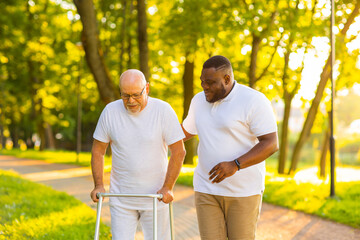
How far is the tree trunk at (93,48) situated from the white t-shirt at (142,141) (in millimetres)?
10531

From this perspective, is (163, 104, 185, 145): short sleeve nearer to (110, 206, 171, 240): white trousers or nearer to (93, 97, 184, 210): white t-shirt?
(93, 97, 184, 210): white t-shirt

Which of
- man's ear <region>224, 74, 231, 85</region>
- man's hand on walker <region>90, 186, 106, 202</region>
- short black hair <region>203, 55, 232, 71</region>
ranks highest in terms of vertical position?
short black hair <region>203, 55, 232, 71</region>

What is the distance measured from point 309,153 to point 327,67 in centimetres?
4428

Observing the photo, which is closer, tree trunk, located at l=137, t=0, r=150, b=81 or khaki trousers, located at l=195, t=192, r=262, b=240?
khaki trousers, located at l=195, t=192, r=262, b=240

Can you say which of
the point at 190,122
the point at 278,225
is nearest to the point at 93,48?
the point at 278,225

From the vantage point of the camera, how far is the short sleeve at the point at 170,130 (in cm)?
367

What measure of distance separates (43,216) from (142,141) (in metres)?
4.63

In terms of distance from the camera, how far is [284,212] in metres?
9.59

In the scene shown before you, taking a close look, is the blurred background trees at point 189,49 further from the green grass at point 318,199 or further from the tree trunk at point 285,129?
the green grass at point 318,199

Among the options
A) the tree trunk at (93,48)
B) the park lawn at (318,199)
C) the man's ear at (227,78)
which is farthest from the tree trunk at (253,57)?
the man's ear at (227,78)

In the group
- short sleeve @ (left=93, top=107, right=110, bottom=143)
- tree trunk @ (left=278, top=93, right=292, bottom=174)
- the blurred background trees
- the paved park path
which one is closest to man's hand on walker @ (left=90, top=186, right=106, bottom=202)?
short sleeve @ (left=93, top=107, right=110, bottom=143)

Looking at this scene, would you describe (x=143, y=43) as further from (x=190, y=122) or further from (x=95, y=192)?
(x=95, y=192)

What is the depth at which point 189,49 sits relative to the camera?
16.7 meters

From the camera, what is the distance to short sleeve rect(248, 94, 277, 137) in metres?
3.35
